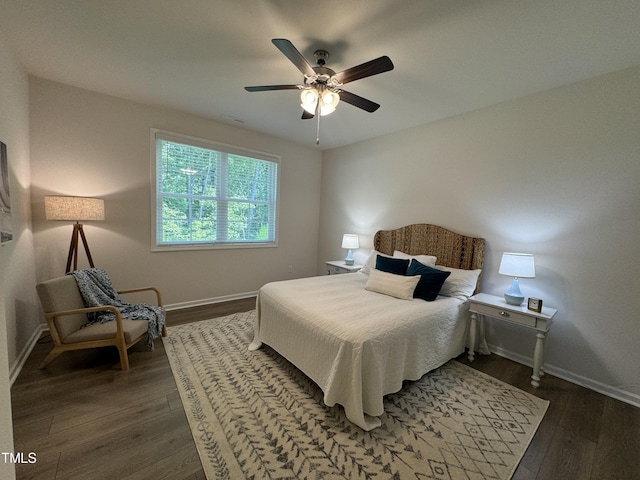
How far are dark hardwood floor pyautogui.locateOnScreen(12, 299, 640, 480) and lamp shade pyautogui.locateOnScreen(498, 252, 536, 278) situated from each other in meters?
0.98

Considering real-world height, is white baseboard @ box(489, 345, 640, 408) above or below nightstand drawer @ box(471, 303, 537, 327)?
below

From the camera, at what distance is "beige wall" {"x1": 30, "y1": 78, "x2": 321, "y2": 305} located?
9.11 feet

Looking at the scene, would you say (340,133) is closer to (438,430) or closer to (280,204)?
(280,204)

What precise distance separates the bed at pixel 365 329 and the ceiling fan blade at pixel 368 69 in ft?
5.85

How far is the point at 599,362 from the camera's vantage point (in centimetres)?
227

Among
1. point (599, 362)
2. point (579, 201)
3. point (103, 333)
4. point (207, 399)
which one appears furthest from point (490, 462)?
point (103, 333)

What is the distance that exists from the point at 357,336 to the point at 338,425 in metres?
0.62

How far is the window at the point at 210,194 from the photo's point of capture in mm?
3527

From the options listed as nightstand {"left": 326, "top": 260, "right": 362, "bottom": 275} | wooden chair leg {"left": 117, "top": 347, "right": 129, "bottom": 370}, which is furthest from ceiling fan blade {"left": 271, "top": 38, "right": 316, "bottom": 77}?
nightstand {"left": 326, "top": 260, "right": 362, "bottom": 275}

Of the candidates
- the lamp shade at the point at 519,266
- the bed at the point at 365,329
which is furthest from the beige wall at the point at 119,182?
the lamp shade at the point at 519,266

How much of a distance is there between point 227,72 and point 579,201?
3.48m

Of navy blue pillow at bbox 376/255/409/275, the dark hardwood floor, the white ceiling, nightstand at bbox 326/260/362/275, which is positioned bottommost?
the dark hardwood floor

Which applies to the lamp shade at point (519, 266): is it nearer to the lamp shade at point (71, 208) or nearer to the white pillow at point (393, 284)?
the white pillow at point (393, 284)

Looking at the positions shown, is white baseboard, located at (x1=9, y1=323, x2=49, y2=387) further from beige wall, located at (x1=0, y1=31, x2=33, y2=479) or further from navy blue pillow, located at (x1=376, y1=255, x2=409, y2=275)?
navy blue pillow, located at (x1=376, y1=255, x2=409, y2=275)
